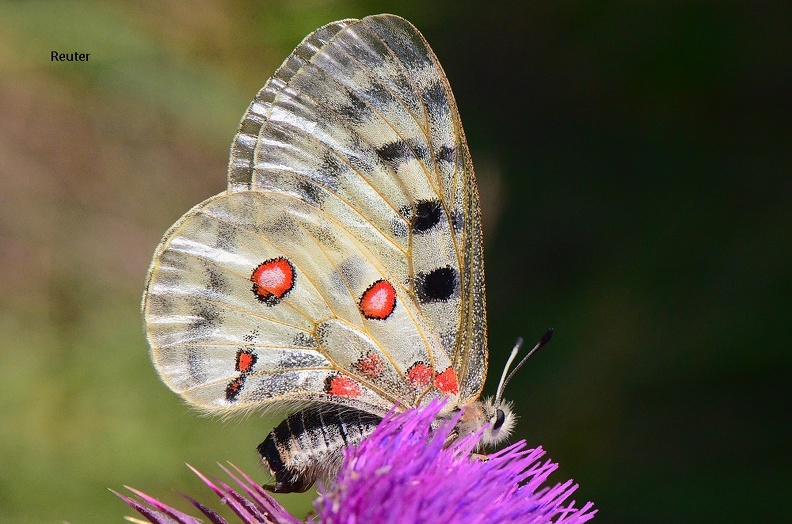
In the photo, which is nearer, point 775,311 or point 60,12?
point 60,12

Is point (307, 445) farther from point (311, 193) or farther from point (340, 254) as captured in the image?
point (311, 193)

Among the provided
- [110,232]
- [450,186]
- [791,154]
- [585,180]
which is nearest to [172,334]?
[450,186]

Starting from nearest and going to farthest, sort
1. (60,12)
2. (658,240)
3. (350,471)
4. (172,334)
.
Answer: (350,471), (172,334), (60,12), (658,240)

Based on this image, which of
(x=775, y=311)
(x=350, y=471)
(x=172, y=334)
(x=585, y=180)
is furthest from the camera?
(x=585, y=180)

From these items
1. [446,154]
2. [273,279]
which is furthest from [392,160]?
[273,279]

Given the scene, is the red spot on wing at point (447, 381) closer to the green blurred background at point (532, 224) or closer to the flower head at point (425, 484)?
the flower head at point (425, 484)

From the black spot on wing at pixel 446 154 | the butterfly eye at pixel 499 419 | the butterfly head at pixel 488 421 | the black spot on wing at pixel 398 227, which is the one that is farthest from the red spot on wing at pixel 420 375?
the black spot on wing at pixel 446 154

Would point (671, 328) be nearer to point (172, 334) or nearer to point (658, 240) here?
point (658, 240)
